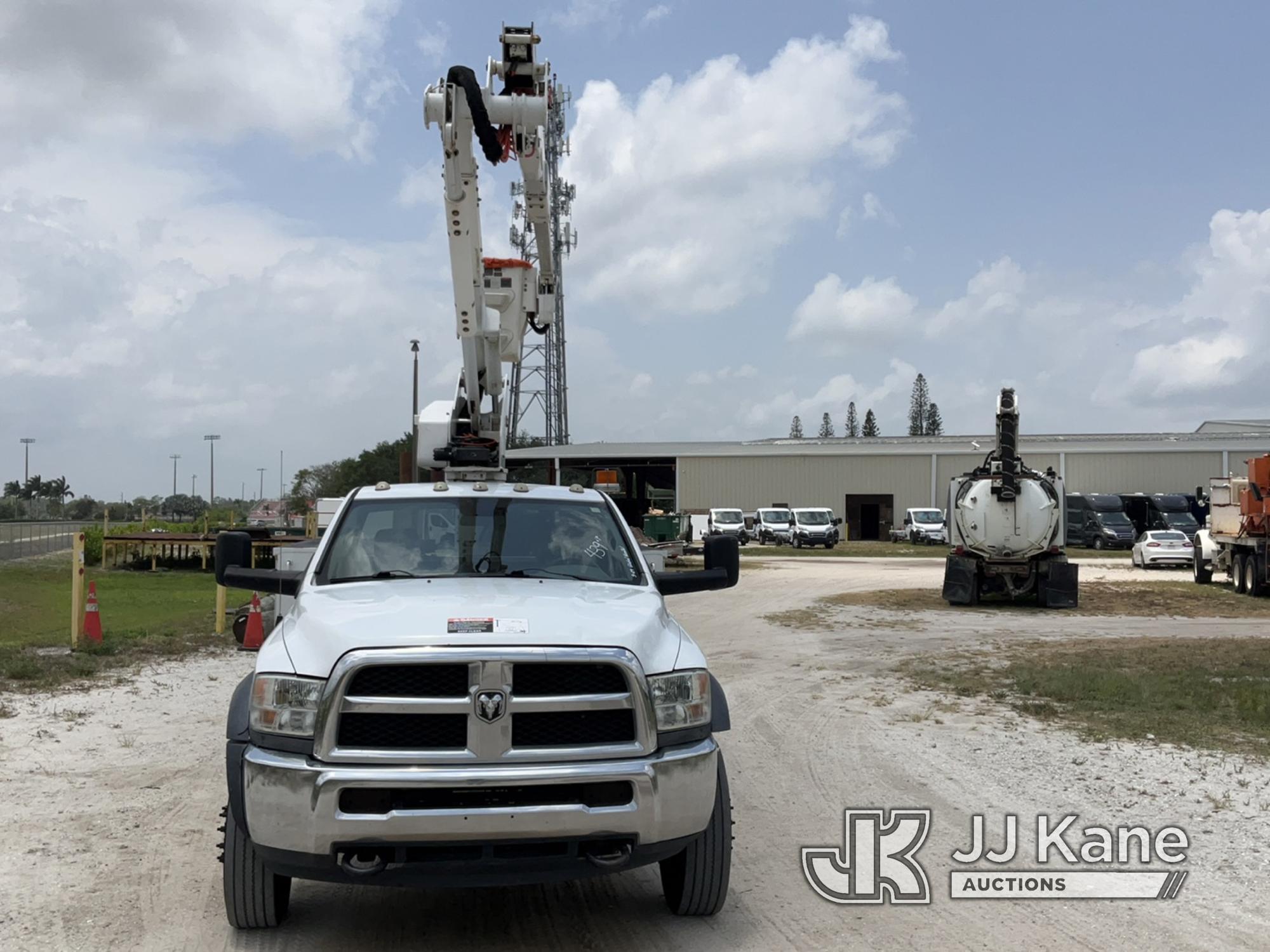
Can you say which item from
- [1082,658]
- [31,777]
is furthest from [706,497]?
[31,777]

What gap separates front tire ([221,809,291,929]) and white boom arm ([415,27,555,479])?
25.9 feet

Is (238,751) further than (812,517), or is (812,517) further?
(812,517)

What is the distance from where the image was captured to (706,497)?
68.5 m

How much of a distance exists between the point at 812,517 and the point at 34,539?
38.6 metres

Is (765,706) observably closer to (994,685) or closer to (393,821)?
(994,685)

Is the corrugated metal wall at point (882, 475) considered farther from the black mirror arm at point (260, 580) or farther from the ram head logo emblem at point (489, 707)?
the ram head logo emblem at point (489, 707)

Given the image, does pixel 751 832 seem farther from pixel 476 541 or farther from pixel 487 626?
pixel 487 626

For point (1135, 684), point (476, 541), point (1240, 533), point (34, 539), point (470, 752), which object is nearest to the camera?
point (470, 752)

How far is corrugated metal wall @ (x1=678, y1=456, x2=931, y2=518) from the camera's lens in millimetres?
67125

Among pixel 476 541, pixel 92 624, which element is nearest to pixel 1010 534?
pixel 92 624

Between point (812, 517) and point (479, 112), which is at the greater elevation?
point (479, 112)

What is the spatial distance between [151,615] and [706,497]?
160ft

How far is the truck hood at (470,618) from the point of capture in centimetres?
466

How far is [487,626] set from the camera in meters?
4.73
